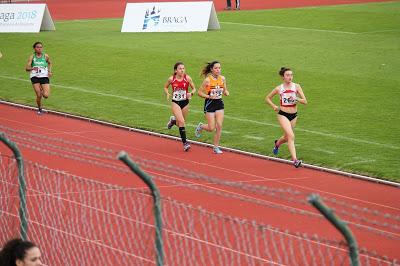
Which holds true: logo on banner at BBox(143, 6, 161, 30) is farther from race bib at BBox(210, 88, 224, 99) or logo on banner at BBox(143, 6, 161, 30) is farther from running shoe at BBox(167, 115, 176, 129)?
race bib at BBox(210, 88, 224, 99)

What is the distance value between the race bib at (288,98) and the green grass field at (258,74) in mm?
1202

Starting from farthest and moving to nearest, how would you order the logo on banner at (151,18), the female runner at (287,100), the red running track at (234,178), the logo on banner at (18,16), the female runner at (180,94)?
1. the logo on banner at (18,16)
2. the logo on banner at (151,18)
3. the female runner at (180,94)
4. the female runner at (287,100)
5. the red running track at (234,178)

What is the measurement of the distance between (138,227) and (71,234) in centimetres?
90

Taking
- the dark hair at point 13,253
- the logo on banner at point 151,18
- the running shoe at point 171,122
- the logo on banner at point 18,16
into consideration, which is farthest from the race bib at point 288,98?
the logo on banner at point 18,16

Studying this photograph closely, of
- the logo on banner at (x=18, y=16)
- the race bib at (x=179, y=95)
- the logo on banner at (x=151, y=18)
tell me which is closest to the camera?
the race bib at (x=179, y=95)

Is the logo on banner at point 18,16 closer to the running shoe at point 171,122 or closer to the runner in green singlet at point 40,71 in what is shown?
the runner in green singlet at point 40,71

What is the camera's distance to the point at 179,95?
67.3 ft

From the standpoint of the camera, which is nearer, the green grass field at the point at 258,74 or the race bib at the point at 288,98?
the race bib at the point at 288,98

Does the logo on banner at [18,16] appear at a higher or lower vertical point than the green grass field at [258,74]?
higher

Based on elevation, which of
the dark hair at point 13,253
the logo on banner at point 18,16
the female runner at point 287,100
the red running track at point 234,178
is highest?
the logo on banner at point 18,16

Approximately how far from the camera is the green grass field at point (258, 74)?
843 inches

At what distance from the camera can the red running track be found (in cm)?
1450

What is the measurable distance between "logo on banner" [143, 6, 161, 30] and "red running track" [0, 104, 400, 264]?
17.0 meters

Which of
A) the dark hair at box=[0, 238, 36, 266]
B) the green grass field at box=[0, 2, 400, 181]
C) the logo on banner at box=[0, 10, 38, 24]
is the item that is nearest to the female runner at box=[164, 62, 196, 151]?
the green grass field at box=[0, 2, 400, 181]
